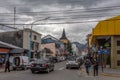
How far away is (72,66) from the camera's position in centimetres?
4128

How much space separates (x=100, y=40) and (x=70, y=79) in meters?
26.9

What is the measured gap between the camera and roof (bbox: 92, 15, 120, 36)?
129ft

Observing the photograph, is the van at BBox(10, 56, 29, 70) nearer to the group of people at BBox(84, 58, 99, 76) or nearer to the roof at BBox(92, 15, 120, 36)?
the roof at BBox(92, 15, 120, 36)

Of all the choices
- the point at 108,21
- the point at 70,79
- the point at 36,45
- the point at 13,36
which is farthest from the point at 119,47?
the point at 36,45

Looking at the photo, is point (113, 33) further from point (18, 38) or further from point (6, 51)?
point (18, 38)

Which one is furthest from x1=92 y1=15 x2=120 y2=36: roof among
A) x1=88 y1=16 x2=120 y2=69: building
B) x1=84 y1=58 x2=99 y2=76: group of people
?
x1=84 y1=58 x2=99 y2=76: group of people

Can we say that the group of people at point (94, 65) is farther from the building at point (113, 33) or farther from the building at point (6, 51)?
the building at point (6, 51)

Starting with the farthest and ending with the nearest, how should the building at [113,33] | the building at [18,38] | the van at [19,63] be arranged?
the building at [18,38] → the building at [113,33] → the van at [19,63]

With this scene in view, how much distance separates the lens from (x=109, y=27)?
3962 centimetres

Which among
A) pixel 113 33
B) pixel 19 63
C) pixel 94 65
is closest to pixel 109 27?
pixel 113 33

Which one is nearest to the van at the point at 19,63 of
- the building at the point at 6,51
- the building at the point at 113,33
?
the building at the point at 6,51

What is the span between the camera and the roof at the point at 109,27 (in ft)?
129

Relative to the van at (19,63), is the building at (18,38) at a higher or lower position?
higher

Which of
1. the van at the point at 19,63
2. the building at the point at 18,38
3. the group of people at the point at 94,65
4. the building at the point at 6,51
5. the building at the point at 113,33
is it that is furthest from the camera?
the building at the point at 18,38
